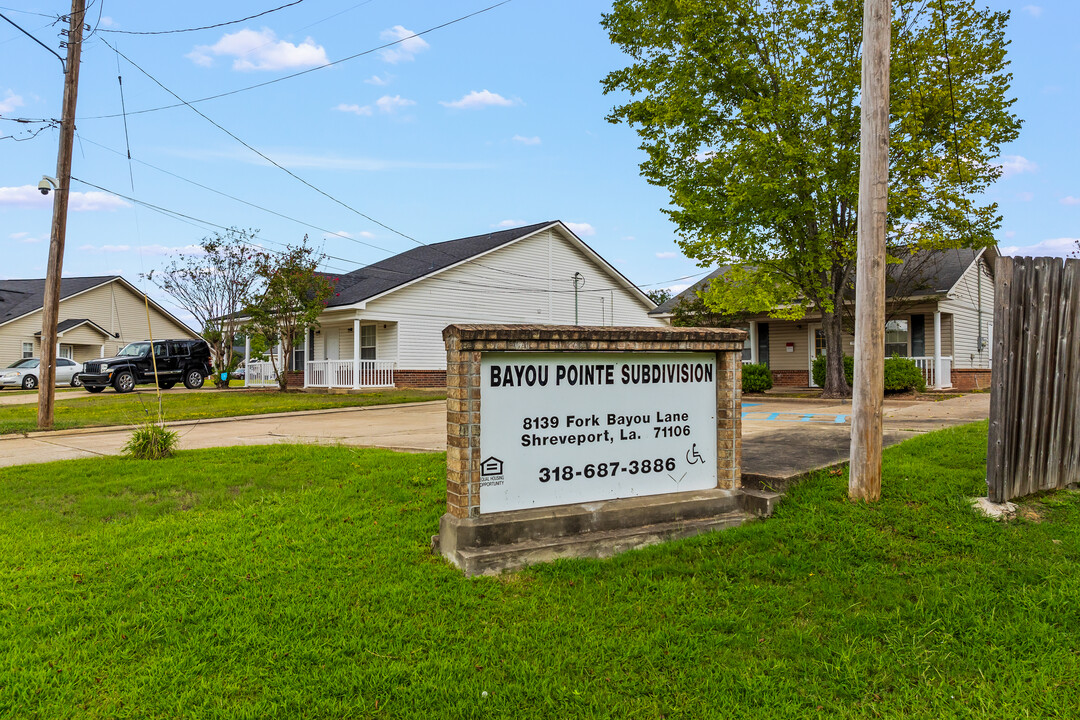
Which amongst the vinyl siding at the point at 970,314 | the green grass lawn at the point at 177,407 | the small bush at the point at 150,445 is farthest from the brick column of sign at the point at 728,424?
the vinyl siding at the point at 970,314

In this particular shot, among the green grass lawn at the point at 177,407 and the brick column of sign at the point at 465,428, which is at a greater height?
the brick column of sign at the point at 465,428

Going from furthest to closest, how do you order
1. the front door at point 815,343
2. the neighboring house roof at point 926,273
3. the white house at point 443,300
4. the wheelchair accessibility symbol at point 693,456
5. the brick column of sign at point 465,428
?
the white house at point 443,300 < the front door at point 815,343 < the neighboring house roof at point 926,273 < the wheelchair accessibility symbol at point 693,456 < the brick column of sign at point 465,428

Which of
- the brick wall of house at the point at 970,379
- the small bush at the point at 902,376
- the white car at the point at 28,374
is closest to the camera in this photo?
the small bush at the point at 902,376

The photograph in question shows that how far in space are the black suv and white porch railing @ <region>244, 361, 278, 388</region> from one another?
3208 millimetres

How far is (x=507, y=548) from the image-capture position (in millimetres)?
4496

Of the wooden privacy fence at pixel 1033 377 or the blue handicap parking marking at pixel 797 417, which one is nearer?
the wooden privacy fence at pixel 1033 377

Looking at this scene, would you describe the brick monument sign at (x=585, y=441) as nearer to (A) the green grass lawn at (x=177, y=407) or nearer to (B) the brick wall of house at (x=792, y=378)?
(A) the green grass lawn at (x=177, y=407)

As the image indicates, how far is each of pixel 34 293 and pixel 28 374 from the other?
1327cm

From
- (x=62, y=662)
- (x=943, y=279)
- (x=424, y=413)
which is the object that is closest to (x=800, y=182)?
(x=943, y=279)

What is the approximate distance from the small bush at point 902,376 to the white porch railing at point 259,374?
24979 millimetres

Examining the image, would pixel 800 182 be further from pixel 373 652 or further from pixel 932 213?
pixel 373 652

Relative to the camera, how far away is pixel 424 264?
29078 millimetres

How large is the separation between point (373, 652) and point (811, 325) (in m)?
25.0

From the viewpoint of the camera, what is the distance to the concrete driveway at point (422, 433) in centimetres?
746
